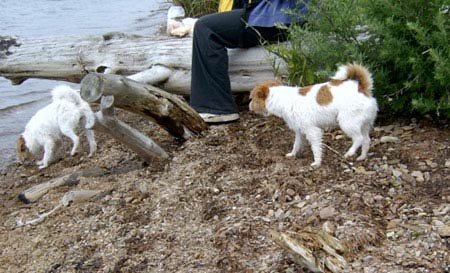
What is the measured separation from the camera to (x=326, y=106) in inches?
175

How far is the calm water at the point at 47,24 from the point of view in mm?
8688

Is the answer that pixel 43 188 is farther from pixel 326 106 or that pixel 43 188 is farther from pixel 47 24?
pixel 47 24

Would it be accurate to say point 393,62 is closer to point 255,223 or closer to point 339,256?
point 255,223

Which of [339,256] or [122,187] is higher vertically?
[339,256]

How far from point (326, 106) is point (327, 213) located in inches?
41.5

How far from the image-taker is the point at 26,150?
6.68 meters

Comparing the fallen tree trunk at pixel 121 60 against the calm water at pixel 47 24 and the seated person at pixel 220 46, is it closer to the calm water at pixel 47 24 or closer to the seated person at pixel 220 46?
the seated person at pixel 220 46

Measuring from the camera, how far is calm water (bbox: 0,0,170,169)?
8.69m

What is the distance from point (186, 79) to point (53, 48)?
5.59 feet

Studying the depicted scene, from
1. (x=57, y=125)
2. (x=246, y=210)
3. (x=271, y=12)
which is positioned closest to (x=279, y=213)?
(x=246, y=210)

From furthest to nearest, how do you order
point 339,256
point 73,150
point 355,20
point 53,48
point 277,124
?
point 53,48, point 73,150, point 277,124, point 355,20, point 339,256

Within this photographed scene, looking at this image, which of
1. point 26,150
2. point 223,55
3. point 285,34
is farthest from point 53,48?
point 285,34

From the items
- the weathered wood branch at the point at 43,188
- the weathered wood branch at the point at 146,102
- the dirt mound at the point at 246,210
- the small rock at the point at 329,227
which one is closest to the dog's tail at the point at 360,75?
the dirt mound at the point at 246,210

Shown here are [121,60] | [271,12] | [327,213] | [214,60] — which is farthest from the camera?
[121,60]
